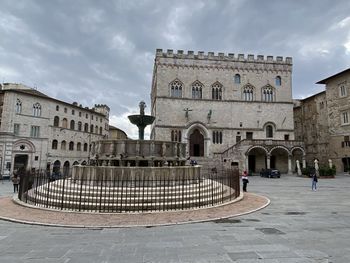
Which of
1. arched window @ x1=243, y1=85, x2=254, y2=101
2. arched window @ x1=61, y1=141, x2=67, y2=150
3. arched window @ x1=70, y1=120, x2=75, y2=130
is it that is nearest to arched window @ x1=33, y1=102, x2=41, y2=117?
arched window @ x1=61, y1=141, x2=67, y2=150

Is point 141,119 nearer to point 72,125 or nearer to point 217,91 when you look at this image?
point 217,91

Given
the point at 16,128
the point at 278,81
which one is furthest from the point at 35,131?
the point at 278,81

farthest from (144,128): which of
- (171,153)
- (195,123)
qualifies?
(195,123)

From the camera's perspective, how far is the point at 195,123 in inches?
1425

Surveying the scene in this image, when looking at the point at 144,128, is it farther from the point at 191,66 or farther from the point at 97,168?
the point at 191,66

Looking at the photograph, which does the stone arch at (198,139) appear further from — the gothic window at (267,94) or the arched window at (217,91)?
the gothic window at (267,94)

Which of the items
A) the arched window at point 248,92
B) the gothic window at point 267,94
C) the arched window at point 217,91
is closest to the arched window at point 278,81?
the gothic window at point 267,94

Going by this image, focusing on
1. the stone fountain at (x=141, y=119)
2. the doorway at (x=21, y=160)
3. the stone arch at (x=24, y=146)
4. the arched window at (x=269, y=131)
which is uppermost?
the arched window at (x=269, y=131)

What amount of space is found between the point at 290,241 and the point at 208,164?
27.0m

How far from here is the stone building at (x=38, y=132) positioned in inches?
1267

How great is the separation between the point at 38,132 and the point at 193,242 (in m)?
36.6

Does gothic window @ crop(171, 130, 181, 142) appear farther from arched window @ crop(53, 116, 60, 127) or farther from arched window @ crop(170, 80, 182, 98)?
arched window @ crop(53, 116, 60, 127)

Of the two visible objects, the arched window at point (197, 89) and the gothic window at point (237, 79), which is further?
the gothic window at point (237, 79)

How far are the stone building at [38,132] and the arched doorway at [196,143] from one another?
52.3 feet
